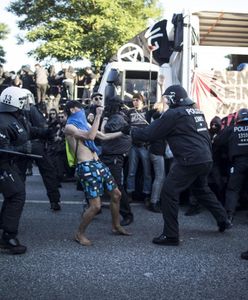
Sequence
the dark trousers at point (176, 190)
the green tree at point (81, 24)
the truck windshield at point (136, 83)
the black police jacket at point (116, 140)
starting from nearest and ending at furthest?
the dark trousers at point (176, 190) → the black police jacket at point (116, 140) → the truck windshield at point (136, 83) → the green tree at point (81, 24)

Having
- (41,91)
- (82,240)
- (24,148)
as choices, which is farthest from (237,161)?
(41,91)

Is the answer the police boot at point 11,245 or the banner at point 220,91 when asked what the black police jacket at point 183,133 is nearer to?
the police boot at point 11,245

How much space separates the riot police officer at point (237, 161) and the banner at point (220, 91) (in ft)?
3.52

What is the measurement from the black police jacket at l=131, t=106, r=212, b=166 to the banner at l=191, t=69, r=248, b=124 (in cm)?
211

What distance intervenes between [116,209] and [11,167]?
1.38 metres

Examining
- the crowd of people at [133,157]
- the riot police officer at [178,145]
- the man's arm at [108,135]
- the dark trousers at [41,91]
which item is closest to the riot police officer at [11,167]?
the crowd of people at [133,157]

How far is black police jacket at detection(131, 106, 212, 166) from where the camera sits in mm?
5816

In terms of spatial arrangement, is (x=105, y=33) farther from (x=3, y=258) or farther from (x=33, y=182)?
(x=3, y=258)

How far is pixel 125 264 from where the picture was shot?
5.00 metres

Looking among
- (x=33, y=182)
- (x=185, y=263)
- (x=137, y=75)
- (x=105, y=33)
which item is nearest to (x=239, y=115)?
(x=185, y=263)

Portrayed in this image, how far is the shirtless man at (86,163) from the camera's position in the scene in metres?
5.70

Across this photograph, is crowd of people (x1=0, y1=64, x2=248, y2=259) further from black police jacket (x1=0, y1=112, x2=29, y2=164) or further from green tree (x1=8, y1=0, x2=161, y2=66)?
green tree (x1=8, y1=0, x2=161, y2=66)

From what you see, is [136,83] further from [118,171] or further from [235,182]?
[235,182]

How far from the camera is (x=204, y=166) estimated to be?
592cm
